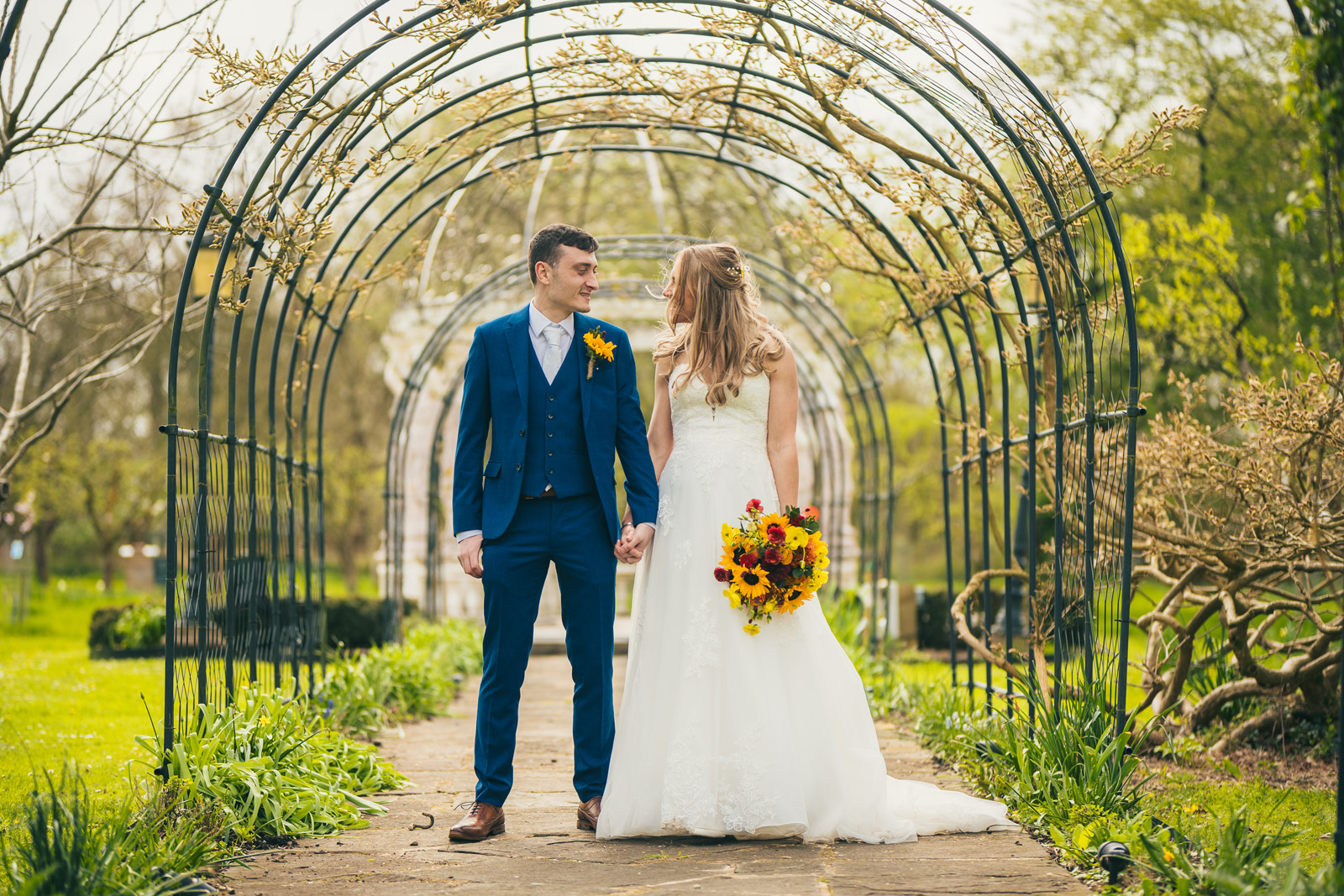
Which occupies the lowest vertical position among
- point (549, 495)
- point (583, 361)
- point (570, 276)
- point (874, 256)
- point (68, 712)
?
point (68, 712)

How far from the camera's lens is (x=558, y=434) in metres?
3.87

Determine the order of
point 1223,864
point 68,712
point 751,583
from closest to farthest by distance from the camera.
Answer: point 1223,864 < point 751,583 < point 68,712

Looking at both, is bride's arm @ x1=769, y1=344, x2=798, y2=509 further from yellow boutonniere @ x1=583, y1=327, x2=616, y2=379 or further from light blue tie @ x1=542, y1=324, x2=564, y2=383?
light blue tie @ x1=542, y1=324, x2=564, y2=383

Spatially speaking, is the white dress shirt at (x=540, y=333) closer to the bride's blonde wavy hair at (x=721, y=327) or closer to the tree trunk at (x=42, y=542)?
the bride's blonde wavy hair at (x=721, y=327)

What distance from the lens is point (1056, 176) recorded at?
4.55m

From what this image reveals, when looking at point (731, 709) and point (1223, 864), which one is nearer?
point (1223, 864)

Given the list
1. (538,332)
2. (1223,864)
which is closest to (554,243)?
(538,332)

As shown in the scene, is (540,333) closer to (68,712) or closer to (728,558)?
(728,558)

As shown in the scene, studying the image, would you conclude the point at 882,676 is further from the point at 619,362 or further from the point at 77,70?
the point at 77,70

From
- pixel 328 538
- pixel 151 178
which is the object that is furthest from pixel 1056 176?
pixel 328 538

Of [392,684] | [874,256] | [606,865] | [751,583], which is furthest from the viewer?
[392,684]

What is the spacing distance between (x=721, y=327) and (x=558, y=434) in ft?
2.21

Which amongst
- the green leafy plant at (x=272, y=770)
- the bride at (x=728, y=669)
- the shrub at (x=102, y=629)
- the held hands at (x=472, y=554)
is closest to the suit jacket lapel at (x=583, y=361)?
the bride at (x=728, y=669)

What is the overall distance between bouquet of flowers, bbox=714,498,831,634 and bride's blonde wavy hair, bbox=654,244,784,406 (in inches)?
18.0
